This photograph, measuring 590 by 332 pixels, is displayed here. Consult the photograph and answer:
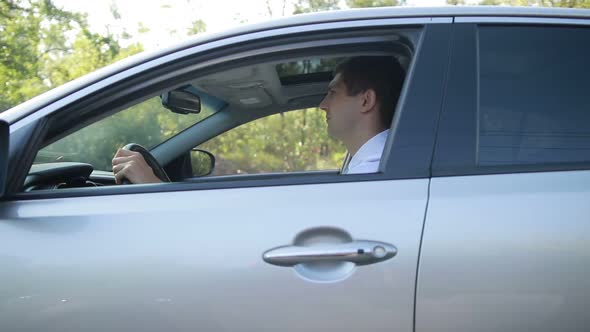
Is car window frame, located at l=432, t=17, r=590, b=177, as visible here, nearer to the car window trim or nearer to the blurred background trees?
the car window trim

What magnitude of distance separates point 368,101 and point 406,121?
64 centimetres

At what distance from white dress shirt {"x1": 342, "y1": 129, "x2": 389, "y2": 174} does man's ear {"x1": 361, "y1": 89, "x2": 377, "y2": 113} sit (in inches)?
4.7

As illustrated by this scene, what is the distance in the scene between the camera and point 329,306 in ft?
4.64

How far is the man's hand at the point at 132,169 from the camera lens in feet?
6.75

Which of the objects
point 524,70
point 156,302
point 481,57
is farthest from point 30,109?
point 524,70

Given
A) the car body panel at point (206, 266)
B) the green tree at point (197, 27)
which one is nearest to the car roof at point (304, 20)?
the car body panel at point (206, 266)

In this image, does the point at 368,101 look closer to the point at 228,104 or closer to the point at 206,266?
the point at 206,266

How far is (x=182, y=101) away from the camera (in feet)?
9.03

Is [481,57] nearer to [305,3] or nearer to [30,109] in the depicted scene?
[30,109]

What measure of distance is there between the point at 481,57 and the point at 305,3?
12.0 meters

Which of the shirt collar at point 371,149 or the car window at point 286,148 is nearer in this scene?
the shirt collar at point 371,149

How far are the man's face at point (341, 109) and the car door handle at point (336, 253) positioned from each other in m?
0.90

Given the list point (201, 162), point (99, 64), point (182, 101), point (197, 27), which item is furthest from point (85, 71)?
point (182, 101)

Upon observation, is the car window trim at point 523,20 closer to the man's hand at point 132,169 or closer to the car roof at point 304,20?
the car roof at point 304,20
